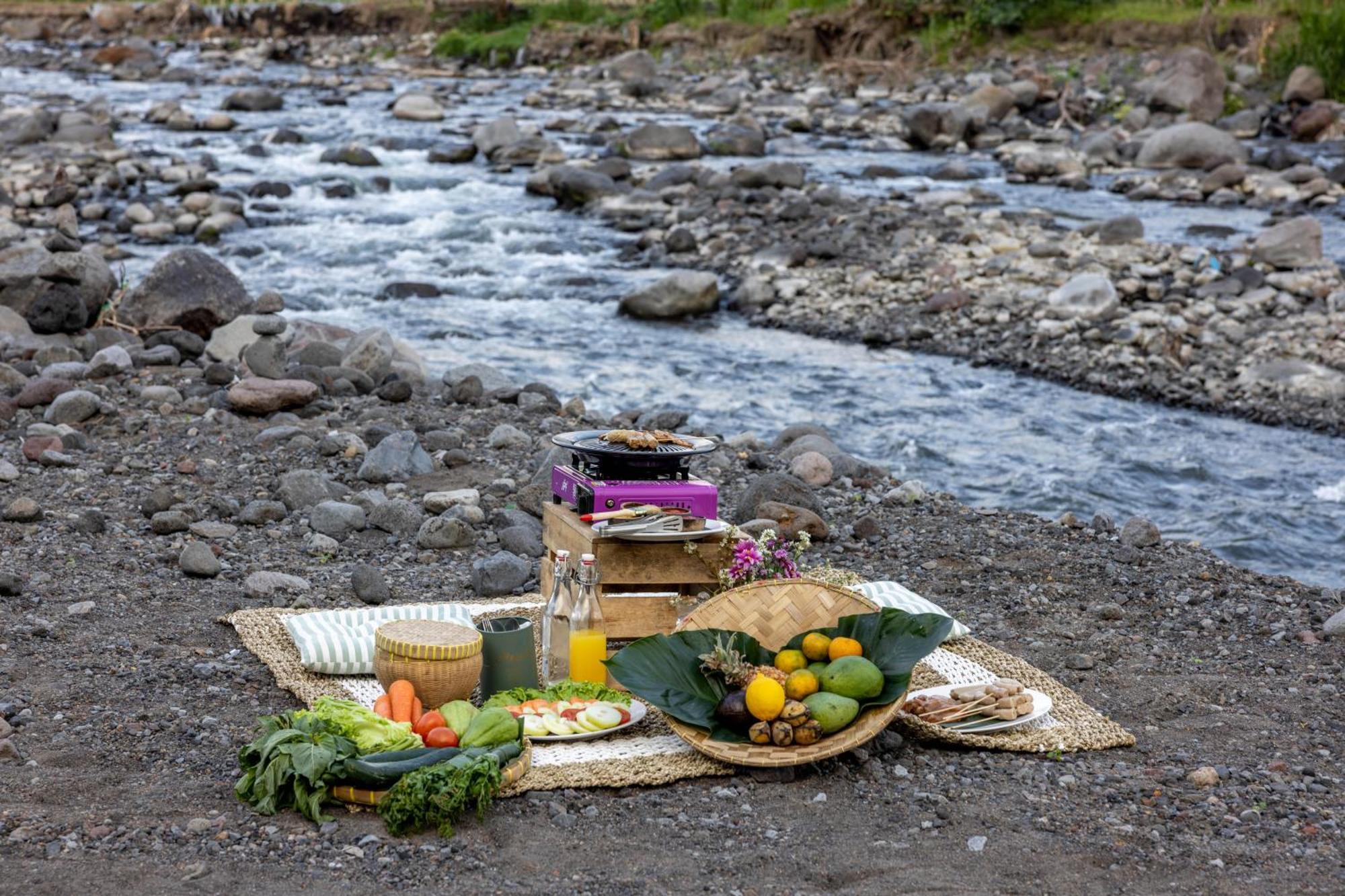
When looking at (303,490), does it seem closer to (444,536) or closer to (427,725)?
(444,536)

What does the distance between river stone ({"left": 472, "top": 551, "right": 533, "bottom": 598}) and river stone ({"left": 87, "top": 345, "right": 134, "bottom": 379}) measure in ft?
14.4

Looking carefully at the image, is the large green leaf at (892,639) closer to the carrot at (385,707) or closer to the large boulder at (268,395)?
the carrot at (385,707)

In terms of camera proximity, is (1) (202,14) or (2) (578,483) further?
(1) (202,14)

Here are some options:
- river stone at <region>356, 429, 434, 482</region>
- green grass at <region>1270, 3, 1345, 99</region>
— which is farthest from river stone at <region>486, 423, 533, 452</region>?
green grass at <region>1270, 3, 1345, 99</region>

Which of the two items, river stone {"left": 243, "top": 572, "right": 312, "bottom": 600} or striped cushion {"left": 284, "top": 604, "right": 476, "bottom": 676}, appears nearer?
striped cushion {"left": 284, "top": 604, "right": 476, "bottom": 676}

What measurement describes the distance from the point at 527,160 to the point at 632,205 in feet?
13.5

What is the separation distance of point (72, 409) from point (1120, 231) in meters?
11.0

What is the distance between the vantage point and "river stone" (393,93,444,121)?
85.0 ft

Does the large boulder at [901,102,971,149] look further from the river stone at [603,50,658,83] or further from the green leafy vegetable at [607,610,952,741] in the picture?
the green leafy vegetable at [607,610,952,741]

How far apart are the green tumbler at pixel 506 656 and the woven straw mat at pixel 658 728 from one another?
0.37m

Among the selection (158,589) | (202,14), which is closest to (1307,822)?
(158,589)

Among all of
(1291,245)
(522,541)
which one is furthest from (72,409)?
(1291,245)

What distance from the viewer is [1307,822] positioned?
4305 millimetres

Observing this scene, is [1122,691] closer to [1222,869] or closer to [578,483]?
[1222,869]
